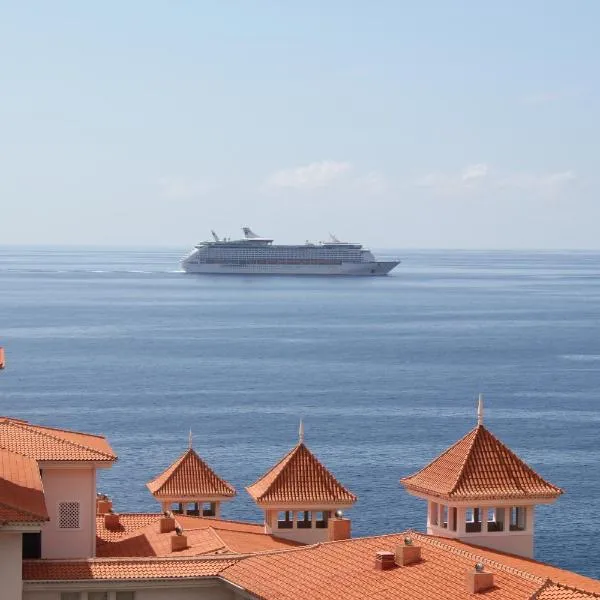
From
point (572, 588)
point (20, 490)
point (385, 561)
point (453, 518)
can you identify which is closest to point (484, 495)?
point (453, 518)

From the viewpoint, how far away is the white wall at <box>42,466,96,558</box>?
3123 cm

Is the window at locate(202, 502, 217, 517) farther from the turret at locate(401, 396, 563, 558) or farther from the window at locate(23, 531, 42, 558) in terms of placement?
the window at locate(23, 531, 42, 558)

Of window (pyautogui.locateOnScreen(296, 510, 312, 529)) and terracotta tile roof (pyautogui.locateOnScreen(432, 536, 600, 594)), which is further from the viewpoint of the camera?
window (pyautogui.locateOnScreen(296, 510, 312, 529))

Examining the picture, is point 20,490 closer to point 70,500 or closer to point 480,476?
point 70,500

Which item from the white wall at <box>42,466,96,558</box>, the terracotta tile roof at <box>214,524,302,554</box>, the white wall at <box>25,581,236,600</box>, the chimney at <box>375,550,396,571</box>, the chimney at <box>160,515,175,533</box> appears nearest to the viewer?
the chimney at <box>375,550,396,571</box>

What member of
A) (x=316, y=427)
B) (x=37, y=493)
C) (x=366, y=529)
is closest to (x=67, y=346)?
(x=316, y=427)

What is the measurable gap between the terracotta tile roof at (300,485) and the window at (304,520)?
60 centimetres

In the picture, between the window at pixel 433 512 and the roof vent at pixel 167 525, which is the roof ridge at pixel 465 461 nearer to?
the window at pixel 433 512

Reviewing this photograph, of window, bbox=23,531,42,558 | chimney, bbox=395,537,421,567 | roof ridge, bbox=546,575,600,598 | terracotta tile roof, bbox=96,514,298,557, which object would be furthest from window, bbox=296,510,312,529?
roof ridge, bbox=546,575,600,598

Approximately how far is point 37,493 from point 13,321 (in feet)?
513

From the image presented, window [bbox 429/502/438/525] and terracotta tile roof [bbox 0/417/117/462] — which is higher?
terracotta tile roof [bbox 0/417/117/462]

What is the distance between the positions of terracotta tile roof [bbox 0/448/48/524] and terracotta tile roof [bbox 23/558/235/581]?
4.00ft

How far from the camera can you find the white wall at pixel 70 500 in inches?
1230

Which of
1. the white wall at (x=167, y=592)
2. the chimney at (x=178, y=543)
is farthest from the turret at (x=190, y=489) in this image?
the white wall at (x=167, y=592)
